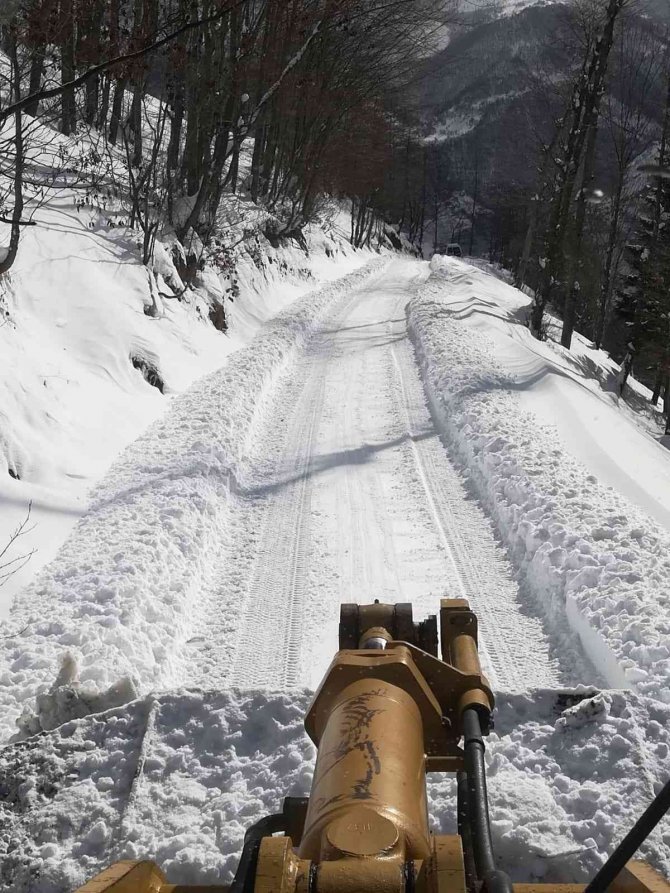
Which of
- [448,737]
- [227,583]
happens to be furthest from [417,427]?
[448,737]

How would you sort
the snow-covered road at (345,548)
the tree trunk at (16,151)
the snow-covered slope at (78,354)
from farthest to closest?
the snow-covered slope at (78,354)
the tree trunk at (16,151)
the snow-covered road at (345,548)

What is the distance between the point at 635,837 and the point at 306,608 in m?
4.19

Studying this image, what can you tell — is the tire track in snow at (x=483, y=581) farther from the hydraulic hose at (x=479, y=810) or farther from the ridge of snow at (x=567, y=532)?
the hydraulic hose at (x=479, y=810)

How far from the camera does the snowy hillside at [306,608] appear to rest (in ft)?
11.1

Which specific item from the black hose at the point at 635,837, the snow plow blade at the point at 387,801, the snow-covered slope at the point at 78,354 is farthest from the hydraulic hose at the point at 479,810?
the snow-covered slope at the point at 78,354

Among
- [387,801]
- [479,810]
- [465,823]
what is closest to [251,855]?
[387,801]

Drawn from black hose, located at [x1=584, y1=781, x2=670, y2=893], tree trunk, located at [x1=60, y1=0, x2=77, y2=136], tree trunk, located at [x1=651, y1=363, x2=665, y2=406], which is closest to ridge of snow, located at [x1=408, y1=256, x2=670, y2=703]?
black hose, located at [x1=584, y1=781, x2=670, y2=893]

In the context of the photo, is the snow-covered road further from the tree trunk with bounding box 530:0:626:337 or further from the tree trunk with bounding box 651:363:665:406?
the tree trunk with bounding box 651:363:665:406

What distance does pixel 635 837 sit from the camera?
155 cm

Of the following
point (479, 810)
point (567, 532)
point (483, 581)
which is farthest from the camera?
point (567, 532)

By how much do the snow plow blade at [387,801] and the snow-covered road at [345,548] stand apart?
90.1 inches

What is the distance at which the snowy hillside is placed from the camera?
11.1ft

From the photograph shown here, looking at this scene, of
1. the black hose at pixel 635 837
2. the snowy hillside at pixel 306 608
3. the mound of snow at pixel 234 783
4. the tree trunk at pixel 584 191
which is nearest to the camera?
the black hose at pixel 635 837

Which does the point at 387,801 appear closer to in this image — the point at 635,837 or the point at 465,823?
the point at 635,837
